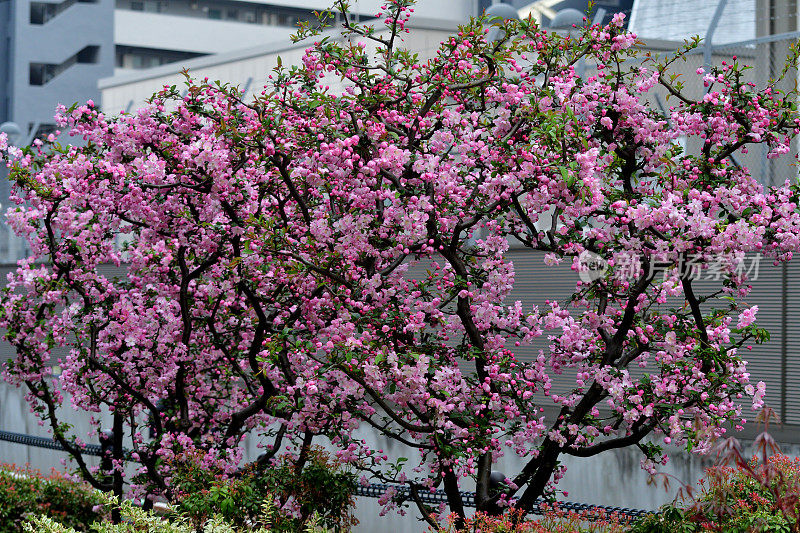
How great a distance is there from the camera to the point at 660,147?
6660 millimetres

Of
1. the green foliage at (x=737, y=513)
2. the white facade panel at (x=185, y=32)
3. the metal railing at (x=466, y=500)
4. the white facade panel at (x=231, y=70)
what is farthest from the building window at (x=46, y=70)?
A: the green foliage at (x=737, y=513)

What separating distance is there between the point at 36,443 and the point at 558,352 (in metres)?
9.61

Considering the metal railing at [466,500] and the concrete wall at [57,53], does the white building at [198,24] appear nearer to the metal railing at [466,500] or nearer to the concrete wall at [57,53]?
the concrete wall at [57,53]

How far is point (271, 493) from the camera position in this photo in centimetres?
696

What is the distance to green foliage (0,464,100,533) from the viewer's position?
9273 millimetres

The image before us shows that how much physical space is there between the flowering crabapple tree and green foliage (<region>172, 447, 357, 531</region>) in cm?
29

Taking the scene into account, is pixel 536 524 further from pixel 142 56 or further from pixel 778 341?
pixel 142 56

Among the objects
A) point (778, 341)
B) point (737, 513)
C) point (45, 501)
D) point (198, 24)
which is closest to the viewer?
point (737, 513)

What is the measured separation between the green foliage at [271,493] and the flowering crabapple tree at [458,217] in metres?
0.29

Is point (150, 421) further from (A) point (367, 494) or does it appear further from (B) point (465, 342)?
(B) point (465, 342)

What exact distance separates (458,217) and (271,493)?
2.55m

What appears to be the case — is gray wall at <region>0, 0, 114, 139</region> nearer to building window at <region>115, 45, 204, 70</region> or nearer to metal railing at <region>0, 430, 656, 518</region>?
building window at <region>115, 45, 204, 70</region>

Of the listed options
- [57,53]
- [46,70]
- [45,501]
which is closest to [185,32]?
[57,53]

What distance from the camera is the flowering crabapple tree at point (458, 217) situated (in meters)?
6.27
